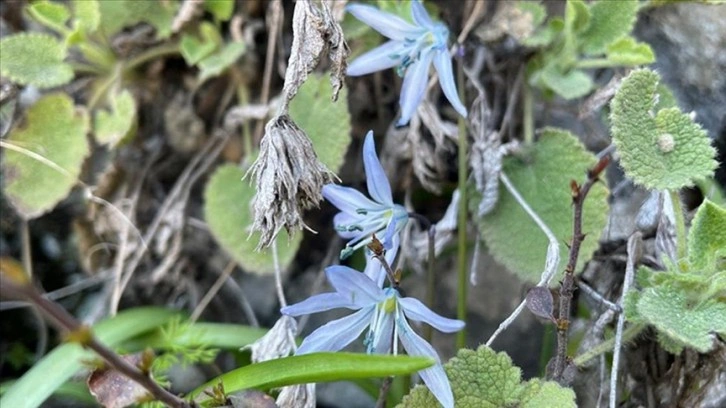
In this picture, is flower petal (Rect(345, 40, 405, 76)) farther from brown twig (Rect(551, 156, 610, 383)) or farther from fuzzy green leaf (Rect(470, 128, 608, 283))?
brown twig (Rect(551, 156, 610, 383))

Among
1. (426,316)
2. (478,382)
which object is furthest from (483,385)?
(426,316)

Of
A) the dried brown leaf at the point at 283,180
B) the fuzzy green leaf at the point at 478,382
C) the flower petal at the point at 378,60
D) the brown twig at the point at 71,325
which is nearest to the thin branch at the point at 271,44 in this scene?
the flower petal at the point at 378,60

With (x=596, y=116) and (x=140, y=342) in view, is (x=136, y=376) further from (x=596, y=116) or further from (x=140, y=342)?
(x=596, y=116)

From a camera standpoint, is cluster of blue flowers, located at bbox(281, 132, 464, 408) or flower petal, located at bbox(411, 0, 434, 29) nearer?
cluster of blue flowers, located at bbox(281, 132, 464, 408)

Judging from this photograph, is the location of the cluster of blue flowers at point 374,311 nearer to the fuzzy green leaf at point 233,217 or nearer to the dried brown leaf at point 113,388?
the dried brown leaf at point 113,388

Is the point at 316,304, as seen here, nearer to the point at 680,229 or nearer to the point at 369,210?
the point at 369,210

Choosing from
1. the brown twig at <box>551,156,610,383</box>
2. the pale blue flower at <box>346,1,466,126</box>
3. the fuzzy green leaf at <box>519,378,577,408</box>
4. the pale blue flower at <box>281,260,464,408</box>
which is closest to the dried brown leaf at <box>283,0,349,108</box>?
the pale blue flower at <box>346,1,466,126</box>

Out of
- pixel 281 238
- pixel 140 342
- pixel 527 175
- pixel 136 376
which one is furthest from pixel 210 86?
pixel 136 376
